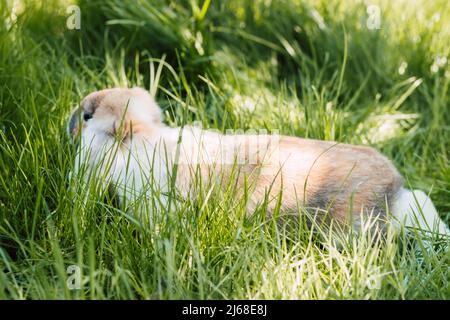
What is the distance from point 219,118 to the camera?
3549 mm

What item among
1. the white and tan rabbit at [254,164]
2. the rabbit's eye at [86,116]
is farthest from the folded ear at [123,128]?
the rabbit's eye at [86,116]

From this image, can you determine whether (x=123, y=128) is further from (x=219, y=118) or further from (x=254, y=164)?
(x=219, y=118)

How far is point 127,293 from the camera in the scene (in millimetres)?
2213

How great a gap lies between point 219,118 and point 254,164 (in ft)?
2.87

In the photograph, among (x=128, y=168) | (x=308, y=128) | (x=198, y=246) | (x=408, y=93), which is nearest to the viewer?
(x=198, y=246)

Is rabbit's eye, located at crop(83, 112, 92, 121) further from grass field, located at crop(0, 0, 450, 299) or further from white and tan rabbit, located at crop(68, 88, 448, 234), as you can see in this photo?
grass field, located at crop(0, 0, 450, 299)

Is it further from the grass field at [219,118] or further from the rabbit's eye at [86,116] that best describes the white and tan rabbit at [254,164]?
the grass field at [219,118]

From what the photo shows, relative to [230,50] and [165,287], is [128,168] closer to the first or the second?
[165,287]

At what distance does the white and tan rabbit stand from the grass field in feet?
0.37

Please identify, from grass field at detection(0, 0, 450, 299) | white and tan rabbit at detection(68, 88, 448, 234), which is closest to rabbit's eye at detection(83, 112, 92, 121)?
white and tan rabbit at detection(68, 88, 448, 234)

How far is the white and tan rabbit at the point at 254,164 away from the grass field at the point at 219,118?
4.4 inches
